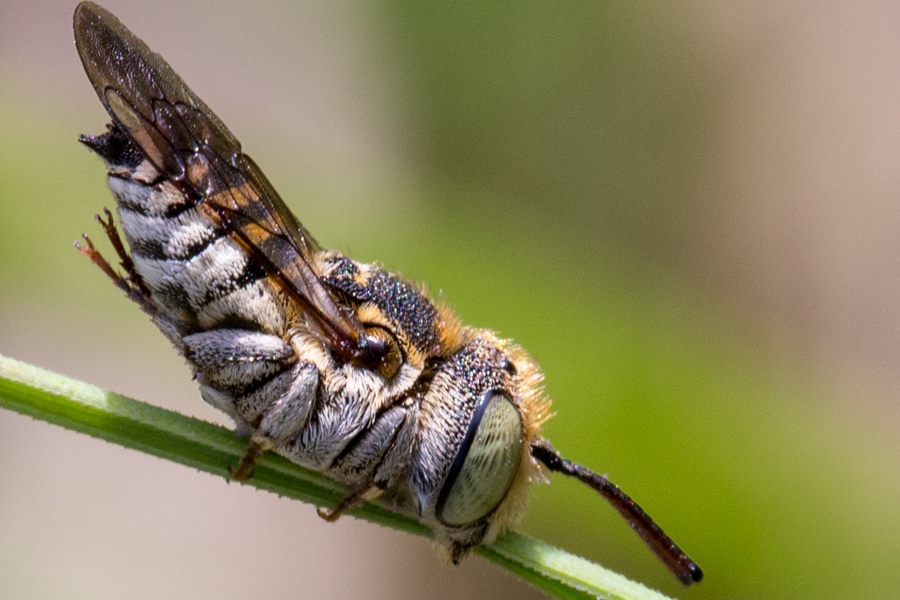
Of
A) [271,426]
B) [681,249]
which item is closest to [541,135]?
[681,249]

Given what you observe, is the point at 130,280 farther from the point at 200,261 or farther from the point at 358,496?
the point at 358,496

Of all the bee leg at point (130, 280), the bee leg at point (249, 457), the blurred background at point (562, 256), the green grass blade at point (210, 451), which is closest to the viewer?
the green grass blade at point (210, 451)

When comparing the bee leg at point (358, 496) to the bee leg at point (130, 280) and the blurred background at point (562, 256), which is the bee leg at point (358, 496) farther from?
the blurred background at point (562, 256)

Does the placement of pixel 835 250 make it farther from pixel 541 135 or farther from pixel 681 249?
pixel 541 135

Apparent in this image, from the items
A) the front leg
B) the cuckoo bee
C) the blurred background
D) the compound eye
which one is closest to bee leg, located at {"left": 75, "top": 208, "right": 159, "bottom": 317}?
the cuckoo bee

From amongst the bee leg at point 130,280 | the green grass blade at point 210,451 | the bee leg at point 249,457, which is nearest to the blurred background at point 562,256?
the green grass blade at point 210,451
